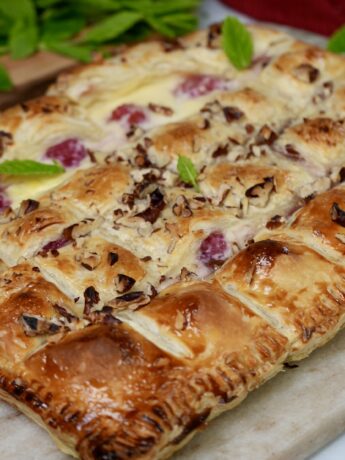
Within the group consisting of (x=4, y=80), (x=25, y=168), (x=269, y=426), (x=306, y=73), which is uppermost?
(x=306, y=73)

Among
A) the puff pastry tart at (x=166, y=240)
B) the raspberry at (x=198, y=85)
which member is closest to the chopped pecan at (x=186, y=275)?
the puff pastry tart at (x=166, y=240)

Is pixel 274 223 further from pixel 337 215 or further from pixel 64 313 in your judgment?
pixel 64 313

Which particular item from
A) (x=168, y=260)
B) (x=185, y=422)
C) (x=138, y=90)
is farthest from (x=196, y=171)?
(x=185, y=422)

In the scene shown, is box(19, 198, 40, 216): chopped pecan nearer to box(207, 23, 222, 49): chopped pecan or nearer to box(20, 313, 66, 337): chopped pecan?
box(20, 313, 66, 337): chopped pecan

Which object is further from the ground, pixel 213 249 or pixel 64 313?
pixel 213 249

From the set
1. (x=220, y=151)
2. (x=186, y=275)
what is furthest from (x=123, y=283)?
(x=220, y=151)

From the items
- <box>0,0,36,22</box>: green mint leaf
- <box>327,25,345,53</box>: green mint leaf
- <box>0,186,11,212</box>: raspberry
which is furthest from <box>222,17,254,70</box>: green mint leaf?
<box>0,186,11,212</box>: raspberry
